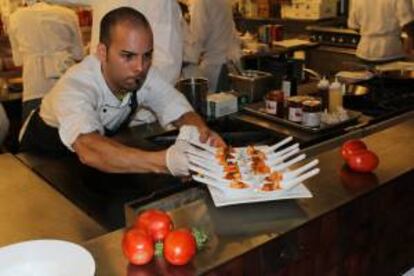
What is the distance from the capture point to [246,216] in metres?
1.12

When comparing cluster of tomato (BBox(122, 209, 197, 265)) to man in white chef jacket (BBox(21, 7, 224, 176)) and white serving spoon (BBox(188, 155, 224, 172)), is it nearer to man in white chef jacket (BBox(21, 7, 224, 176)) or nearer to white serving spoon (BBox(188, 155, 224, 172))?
white serving spoon (BBox(188, 155, 224, 172))

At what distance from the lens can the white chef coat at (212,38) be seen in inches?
140

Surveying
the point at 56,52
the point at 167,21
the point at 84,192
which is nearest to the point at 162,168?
the point at 84,192

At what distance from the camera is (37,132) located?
6.62 feet

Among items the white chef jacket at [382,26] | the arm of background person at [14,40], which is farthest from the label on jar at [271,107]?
the white chef jacket at [382,26]

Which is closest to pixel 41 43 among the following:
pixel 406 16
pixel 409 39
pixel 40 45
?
pixel 40 45

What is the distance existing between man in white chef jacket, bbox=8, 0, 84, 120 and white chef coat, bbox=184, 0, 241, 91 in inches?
33.7

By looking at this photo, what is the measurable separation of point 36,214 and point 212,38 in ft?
8.44

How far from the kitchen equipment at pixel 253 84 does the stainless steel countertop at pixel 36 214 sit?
41.8 inches

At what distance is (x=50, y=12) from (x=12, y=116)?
778mm

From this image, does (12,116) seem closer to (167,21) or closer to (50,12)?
(50,12)

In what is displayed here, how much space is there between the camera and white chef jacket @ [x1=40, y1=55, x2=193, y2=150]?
1.55 metres

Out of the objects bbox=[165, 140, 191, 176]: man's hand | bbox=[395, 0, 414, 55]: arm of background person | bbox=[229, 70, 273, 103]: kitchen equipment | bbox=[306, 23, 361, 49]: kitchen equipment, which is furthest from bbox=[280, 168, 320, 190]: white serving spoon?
bbox=[306, 23, 361, 49]: kitchen equipment

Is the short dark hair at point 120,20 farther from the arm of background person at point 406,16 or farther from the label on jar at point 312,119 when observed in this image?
the arm of background person at point 406,16
